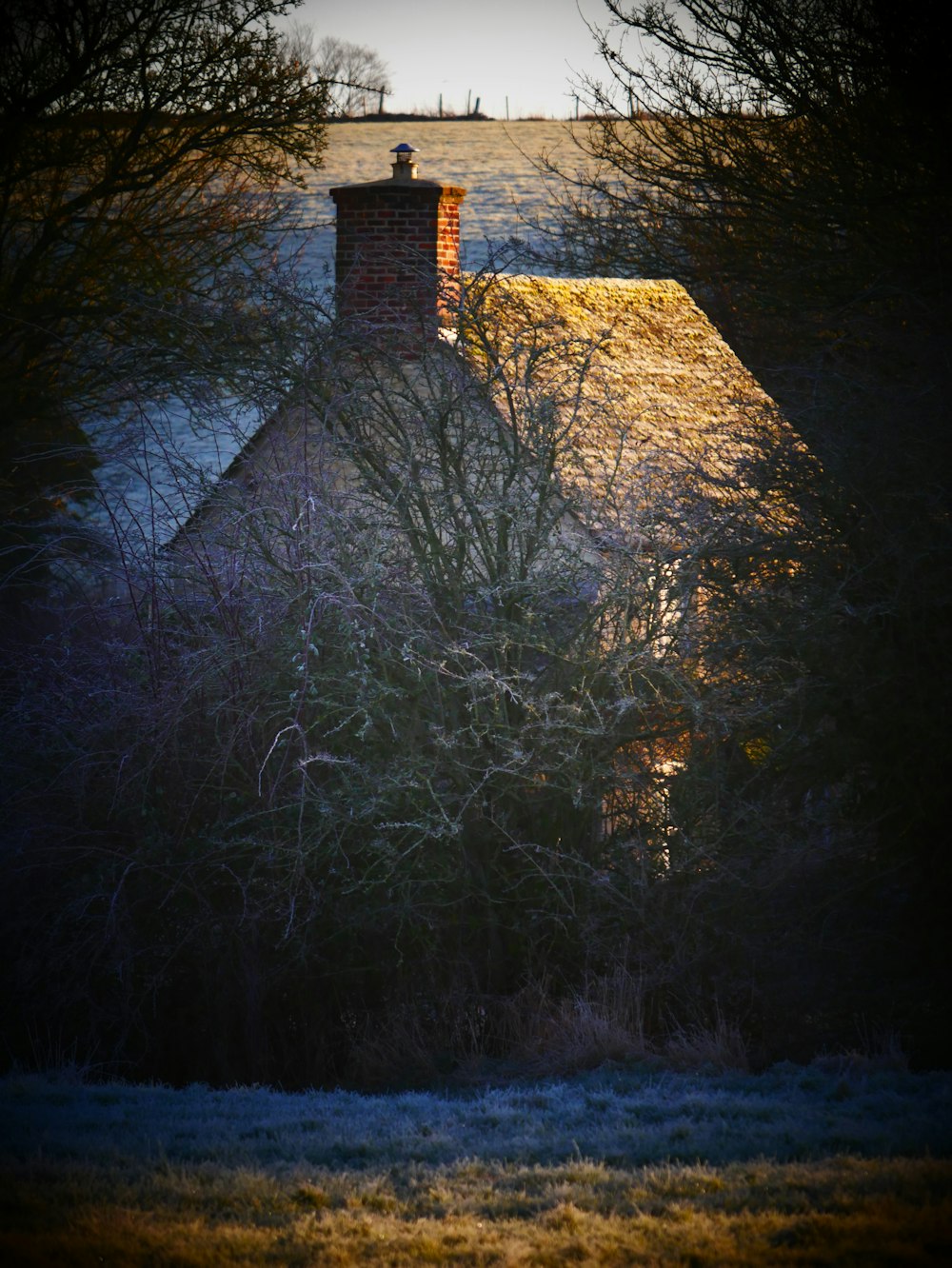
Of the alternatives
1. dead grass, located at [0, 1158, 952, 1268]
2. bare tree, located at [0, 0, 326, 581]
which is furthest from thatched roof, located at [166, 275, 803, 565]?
bare tree, located at [0, 0, 326, 581]

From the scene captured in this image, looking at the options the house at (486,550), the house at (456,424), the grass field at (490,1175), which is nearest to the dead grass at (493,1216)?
the grass field at (490,1175)

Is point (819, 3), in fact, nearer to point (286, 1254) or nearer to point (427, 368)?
point (427, 368)

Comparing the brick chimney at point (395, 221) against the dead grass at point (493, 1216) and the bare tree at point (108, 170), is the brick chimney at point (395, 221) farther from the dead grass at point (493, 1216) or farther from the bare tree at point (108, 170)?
the dead grass at point (493, 1216)

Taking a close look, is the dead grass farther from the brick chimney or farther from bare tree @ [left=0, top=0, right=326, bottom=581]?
bare tree @ [left=0, top=0, right=326, bottom=581]

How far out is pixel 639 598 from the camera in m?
7.98

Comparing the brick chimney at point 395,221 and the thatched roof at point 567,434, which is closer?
the thatched roof at point 567,434

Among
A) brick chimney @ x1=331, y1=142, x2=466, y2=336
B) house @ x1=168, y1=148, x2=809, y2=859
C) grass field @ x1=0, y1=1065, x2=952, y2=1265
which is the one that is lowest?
grass field @ x1=0, y1=1065, x2=952, y2=1265

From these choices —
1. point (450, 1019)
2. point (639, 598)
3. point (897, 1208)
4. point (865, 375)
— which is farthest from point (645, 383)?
point (897, 1208)

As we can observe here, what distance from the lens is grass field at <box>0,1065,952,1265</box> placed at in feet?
13.2

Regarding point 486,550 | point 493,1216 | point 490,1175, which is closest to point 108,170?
point 486,550

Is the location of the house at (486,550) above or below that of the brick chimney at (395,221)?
below

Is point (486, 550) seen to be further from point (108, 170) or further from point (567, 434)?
point (108, 170)

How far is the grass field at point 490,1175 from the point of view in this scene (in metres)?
4.02

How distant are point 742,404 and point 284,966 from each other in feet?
16.7
